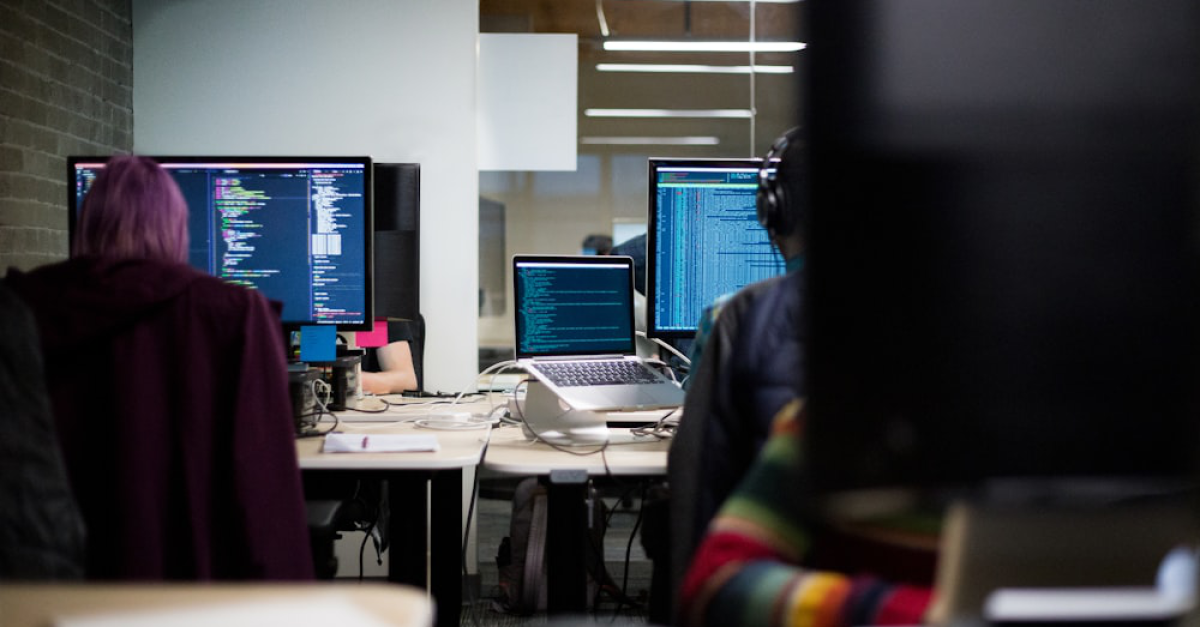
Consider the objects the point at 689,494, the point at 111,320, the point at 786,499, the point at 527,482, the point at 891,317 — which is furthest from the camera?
the point at 527,482

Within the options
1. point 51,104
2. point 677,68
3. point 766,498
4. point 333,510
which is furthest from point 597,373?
point 677,68

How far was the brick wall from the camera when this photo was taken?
9.69ft

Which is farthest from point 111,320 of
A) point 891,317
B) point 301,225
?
point 891,317

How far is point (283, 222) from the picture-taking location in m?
2.00

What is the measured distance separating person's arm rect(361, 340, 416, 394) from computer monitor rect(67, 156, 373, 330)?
0.75m

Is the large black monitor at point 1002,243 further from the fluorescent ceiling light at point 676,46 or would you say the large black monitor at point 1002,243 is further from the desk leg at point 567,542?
the fluorescent ceiling light at point 676,46

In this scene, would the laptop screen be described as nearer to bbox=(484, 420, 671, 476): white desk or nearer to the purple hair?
bbox=(484, 420, 671, 476): white desk

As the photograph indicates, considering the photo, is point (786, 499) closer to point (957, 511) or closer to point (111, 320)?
point (957, 511)

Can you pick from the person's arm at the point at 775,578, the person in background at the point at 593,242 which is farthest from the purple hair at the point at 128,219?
the person in background at the point at 593,242

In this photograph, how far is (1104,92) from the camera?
1.97ft

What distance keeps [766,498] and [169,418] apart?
35.9 inches

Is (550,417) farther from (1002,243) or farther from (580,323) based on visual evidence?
(1002,243)

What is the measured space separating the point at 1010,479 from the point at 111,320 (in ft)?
3.95

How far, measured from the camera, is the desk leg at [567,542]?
5.20 feet
